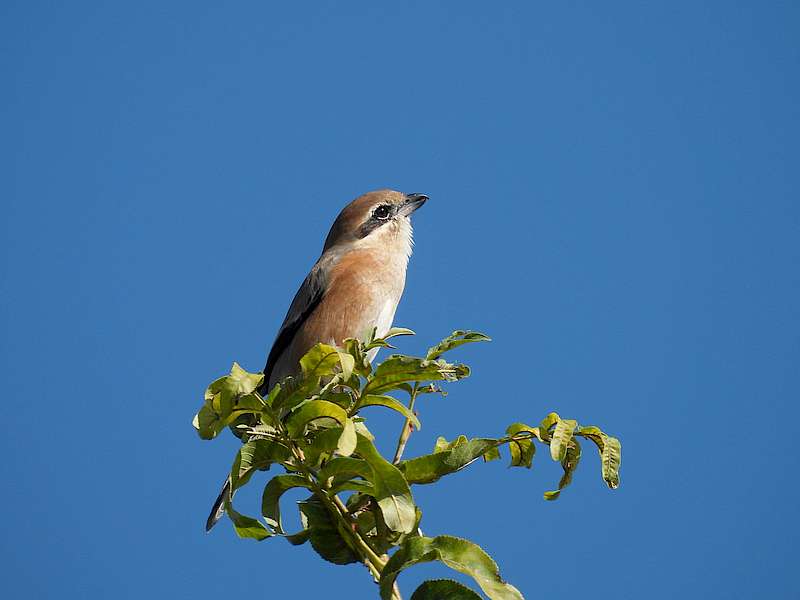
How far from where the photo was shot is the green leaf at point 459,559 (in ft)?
6.89

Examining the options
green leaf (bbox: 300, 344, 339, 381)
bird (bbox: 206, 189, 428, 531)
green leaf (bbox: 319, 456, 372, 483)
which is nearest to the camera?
green leaf (bbox: 319, 456, 372, 483)

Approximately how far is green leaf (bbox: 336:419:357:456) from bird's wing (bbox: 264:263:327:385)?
383 cm

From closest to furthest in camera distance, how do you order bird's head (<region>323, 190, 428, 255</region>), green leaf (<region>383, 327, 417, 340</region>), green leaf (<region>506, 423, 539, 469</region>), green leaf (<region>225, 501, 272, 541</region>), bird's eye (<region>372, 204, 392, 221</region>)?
A: green leaf (<region>225, 501, 272, 541</region>)
green leaf (<region>506, 423, 539, 469</region>)
green leaf (<region>383, 327, 417, 340</region>)
bird's head (<region>323, 190, 428, 255</region>)
bird's eye (<region>372, 204, 392, 221</region>)

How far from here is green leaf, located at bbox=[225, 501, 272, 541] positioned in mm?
2537

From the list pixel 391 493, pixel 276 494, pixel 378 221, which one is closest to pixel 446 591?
pixel 391 493

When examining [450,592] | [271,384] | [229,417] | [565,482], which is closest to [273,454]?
[229,417]

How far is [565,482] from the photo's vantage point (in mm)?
2598

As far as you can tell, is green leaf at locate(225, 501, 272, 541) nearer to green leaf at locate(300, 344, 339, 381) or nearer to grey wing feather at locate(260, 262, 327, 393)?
green leaf at locate(300, 344, 339, 381)

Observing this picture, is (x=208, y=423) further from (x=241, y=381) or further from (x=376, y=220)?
(x=376, y=220)

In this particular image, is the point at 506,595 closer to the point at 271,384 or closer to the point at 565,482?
the point at 565,482

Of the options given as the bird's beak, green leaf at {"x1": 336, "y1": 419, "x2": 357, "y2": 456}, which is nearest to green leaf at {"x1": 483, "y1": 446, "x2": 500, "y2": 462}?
green leaf at {"x1": 336, "y1": 419, "x2": 357, "y2": 456}

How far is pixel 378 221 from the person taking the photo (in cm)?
644

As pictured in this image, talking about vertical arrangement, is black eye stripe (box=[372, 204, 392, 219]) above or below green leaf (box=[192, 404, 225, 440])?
above

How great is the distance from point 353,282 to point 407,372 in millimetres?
3467
